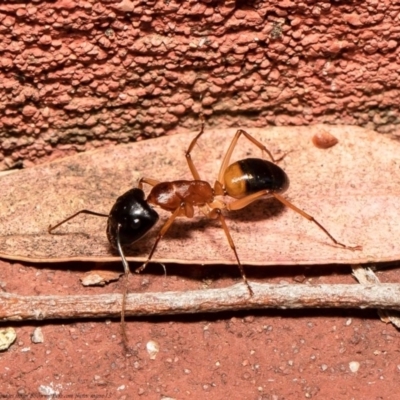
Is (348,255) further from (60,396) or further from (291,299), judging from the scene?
(60,396)

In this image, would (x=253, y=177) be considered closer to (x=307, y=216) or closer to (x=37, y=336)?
(x=307, y=216)

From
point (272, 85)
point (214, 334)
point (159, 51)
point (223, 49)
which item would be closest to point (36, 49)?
point (159, 51)

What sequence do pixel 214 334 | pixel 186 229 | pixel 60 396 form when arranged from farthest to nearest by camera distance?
pixel 186 229
pixel 214 334
pixel 60 396

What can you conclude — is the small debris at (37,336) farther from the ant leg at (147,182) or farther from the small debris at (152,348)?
the ant leg at (147,182)

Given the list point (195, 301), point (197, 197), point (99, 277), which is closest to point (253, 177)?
point (197, 197)

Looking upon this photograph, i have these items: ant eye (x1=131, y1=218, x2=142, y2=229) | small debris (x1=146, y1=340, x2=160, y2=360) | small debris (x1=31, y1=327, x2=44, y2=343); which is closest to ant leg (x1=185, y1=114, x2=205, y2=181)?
ant eye (x1=131, y1=218, x2=142, y2=229)

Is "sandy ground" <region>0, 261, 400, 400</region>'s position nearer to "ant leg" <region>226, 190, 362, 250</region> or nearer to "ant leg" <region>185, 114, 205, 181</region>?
"ant leg" <region>226, 190, 362, 250</region>

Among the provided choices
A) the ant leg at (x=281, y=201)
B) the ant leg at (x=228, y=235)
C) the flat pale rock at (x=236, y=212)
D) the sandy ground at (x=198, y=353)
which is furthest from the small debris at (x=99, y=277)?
the ant leg at (x=281, y=201)
